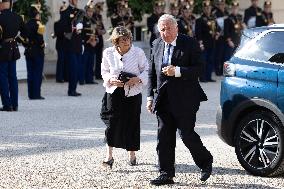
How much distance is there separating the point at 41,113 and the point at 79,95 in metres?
3.01

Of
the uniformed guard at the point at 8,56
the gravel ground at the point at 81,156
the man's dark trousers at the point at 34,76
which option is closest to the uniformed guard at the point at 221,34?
the man's dark trousers at the point at 34,76

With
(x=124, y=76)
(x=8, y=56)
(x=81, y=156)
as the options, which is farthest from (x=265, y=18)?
(x=124, y=76)

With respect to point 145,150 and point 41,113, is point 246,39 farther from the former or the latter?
point 41,113

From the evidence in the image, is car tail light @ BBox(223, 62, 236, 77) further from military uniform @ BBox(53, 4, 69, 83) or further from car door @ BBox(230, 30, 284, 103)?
military uniform @ BBox(53, 4, 69, 83)

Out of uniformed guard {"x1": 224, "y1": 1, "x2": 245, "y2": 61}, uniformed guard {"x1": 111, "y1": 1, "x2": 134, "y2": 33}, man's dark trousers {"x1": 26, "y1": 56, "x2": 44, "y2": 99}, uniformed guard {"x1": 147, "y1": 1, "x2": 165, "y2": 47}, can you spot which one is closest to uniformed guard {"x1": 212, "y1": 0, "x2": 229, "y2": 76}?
uniformed guard {"x1": 224, "y1": 1, "x2": 245, "y2": 61}

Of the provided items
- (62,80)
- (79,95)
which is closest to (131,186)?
(79,95)

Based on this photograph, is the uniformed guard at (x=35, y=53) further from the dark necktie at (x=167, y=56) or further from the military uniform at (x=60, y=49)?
the dark necktie at (x=167, y=56)

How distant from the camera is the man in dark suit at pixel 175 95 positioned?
26.2 ft

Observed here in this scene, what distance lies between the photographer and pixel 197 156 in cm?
810

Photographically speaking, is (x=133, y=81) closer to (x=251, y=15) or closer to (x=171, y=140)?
(x=171, y=140)

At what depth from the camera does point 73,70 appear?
1675 cm

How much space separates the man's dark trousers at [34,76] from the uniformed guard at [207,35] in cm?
525

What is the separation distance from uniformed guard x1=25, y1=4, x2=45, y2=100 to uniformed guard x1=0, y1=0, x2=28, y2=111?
119 cm

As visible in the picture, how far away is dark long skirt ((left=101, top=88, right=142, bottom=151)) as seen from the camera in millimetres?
8914
